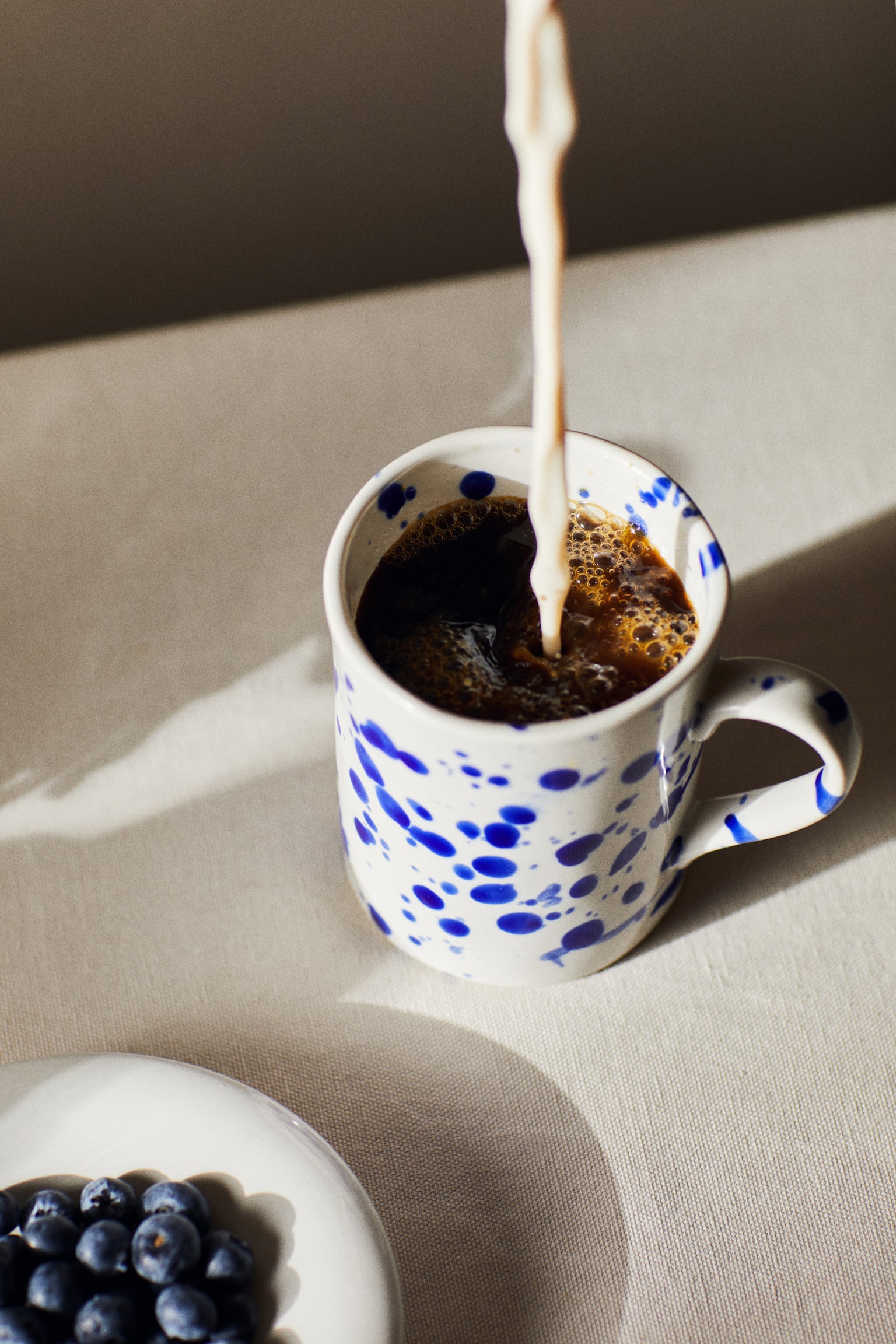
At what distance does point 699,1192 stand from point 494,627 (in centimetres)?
27

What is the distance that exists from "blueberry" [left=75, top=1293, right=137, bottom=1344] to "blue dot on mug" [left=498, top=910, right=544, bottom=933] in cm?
21

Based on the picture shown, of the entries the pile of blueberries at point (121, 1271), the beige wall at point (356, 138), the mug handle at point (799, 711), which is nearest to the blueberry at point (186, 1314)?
the pile of blueberries at point (121, 1271)

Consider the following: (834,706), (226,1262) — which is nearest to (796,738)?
(834,706)

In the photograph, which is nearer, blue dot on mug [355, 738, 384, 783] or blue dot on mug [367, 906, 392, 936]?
blue dot on mug [355, 738, 384, 783]

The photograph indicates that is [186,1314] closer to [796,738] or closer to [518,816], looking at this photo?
[518,816]

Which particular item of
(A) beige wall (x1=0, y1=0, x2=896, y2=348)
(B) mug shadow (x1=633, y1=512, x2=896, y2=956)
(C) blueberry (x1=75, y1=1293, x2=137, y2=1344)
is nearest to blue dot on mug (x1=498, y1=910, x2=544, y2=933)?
(B) mug shadow (x1=633, y1=512, x2=896, y2=956)

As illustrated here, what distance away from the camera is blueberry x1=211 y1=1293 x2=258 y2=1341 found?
43 cm

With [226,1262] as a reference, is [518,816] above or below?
above

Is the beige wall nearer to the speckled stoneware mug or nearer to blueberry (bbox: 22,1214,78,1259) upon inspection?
the speckled stoneware mug

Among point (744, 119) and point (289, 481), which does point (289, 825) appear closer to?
point (289, 481)

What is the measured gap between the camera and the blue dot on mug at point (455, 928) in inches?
20.3

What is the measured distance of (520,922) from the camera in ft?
1.66

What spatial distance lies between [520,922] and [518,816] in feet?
0.28

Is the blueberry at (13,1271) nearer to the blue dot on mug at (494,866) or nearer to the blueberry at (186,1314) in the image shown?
the blueberry at (186,1314)
